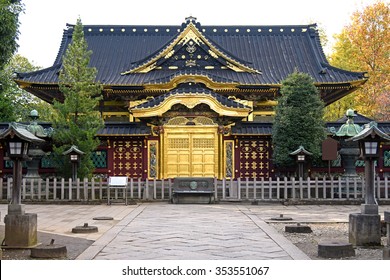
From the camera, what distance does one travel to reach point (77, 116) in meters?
23.6

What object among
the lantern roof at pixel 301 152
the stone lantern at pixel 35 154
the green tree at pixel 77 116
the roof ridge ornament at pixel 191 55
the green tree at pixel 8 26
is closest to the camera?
the green tree at pixel 8 26

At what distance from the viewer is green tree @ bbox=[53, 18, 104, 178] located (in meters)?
23.0

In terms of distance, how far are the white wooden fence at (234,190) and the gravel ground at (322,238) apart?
7201 mm

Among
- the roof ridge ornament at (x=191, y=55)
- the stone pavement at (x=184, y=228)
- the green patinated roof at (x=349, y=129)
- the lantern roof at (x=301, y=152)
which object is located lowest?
the stone pavement at (x=184, y=228)

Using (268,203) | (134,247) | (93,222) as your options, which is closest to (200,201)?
(268,203)

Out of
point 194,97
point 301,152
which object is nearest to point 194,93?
point 194,97

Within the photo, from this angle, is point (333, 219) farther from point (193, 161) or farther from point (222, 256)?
point (193, 161)

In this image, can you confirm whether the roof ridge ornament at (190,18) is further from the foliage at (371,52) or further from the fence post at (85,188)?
the foliage at (371,52)

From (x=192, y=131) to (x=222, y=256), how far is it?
16730 millimetres

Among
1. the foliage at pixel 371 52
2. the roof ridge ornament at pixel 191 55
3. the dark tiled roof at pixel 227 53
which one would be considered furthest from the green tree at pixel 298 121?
the foliage at pixel 371 52

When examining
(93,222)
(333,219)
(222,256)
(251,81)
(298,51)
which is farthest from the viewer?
(298,51)

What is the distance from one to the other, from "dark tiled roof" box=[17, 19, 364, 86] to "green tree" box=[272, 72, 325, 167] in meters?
4.41

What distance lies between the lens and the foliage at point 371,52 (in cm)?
4009

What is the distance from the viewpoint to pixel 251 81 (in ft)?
94.4
